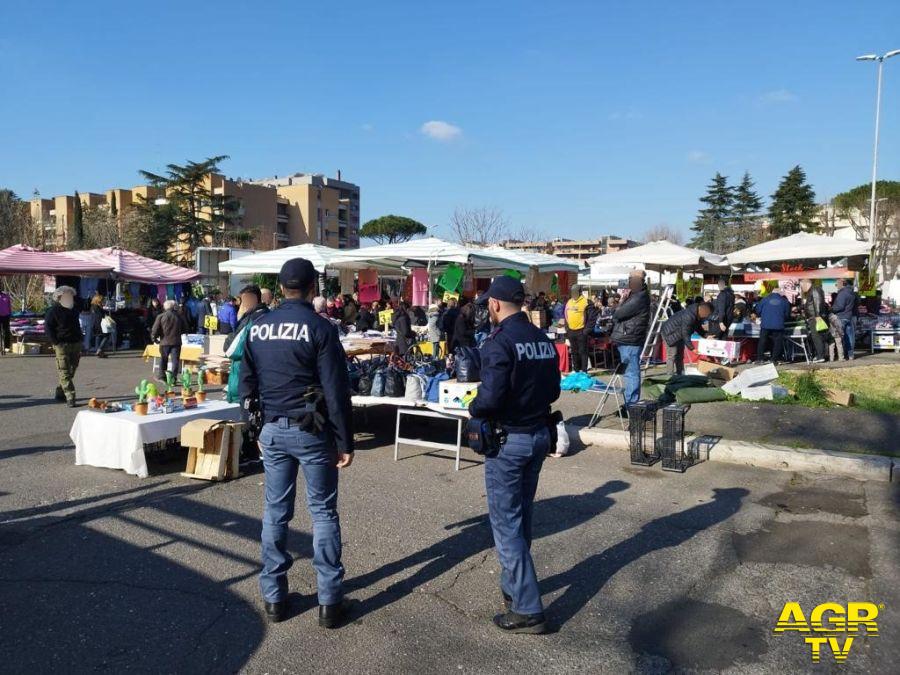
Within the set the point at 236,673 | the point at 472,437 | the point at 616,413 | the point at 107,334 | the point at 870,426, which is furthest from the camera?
the point at 107,334

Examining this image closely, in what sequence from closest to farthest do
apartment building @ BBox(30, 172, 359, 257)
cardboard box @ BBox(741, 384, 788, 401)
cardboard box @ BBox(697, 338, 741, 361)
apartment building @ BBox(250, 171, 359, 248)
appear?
cardboard box @ BBox(741, 384, 788, 401), cardboard box @ BBox(697, 338, 741, 361), apartment building @ BBox(30, 172, 359, 257), apartment building @ BBox(250, 171, 359, 248)

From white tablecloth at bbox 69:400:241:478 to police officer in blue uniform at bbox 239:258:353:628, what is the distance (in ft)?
10.9

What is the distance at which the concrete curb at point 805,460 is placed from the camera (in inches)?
243

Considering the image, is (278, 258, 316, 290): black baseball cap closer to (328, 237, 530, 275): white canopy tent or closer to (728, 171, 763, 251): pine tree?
(328, 237, 530, 275): white canopy tent

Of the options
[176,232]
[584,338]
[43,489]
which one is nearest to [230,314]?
[584,338]

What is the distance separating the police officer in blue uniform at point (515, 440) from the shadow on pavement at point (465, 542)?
0.74 metres

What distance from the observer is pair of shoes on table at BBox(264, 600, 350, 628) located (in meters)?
3.40

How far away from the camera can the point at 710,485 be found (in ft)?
19.9

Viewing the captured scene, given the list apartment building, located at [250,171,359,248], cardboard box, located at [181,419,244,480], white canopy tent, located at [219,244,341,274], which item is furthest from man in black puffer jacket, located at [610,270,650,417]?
apartment building, located at [250,171,359,248]

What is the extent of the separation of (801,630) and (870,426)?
492cm

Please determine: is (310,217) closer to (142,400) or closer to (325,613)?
(142,400)

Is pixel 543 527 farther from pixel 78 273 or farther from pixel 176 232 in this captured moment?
pixel 176 232

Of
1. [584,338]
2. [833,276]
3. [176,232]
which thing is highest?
[176,232]

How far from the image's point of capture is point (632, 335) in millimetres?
8406
